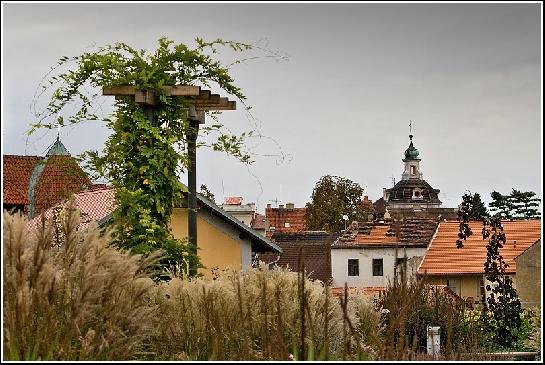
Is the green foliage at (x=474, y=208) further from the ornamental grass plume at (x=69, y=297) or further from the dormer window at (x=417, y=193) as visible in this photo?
the dormer window at (x=417, y=193)

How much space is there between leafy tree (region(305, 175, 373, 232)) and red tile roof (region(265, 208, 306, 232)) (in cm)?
1397

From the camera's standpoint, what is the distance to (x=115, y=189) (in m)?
9.63

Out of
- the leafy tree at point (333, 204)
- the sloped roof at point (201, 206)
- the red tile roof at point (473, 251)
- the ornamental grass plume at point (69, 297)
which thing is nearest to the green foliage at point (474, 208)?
the sloped roof at point (201, 206)

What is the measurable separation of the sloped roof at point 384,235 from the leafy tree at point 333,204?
17.8 ft

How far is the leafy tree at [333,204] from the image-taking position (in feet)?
172

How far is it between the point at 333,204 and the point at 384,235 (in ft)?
29.2

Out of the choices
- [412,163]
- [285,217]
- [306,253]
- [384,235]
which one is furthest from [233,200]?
[412,163]

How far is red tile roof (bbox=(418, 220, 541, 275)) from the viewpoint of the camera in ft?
119

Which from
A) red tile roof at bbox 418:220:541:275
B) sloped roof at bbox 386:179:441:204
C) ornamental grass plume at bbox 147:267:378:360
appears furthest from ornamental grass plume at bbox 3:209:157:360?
sloped roof at bbox 386:179:441:204

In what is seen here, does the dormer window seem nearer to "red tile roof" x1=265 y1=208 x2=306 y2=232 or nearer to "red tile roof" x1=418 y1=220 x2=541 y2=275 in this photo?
"red tile roof" x1=265 y1=208 x2=306 y2=232

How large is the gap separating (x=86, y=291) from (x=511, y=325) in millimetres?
10291

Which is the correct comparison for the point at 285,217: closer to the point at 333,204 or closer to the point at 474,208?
the point at 333,204

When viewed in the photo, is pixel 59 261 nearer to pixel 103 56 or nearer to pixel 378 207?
pixel 103 56

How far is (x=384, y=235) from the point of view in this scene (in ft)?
146
